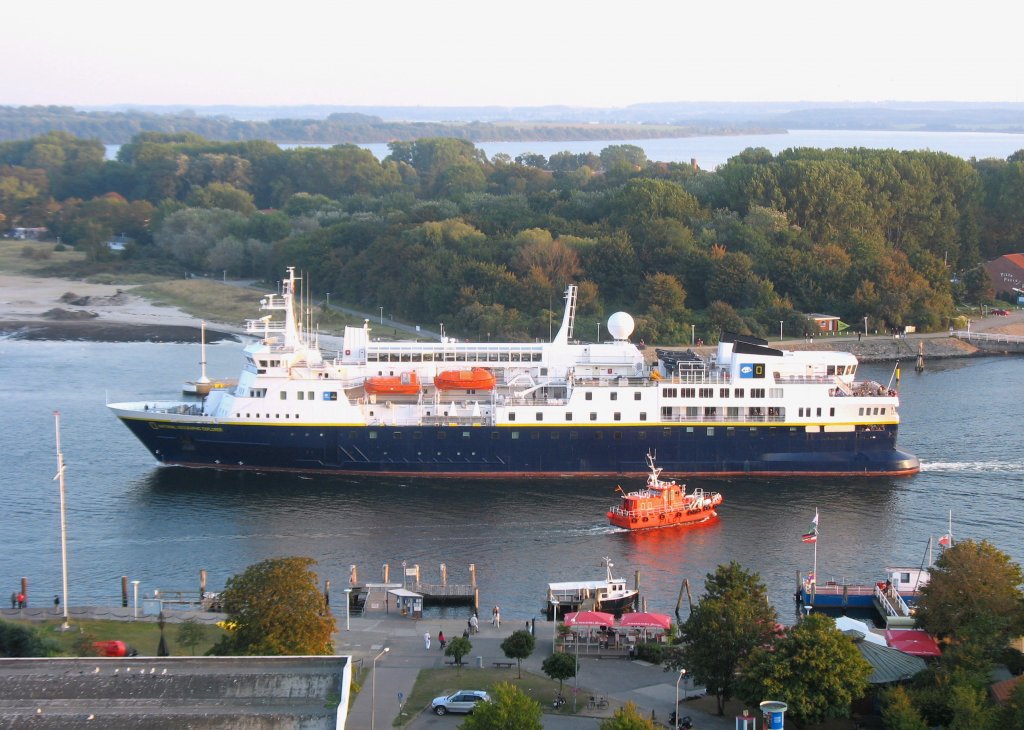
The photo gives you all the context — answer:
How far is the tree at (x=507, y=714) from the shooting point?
2428 centimetres

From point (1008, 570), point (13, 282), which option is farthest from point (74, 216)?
point (1008, 570)

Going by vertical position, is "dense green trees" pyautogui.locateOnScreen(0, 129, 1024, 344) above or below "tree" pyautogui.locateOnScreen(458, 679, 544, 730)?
above

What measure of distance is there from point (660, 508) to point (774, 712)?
659 inches

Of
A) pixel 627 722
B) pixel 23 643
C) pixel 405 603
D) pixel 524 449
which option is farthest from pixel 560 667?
pixel 524 449

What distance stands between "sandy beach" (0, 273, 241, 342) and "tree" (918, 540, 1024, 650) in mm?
52791

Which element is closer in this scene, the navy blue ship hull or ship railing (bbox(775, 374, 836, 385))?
the navy blue ship hull

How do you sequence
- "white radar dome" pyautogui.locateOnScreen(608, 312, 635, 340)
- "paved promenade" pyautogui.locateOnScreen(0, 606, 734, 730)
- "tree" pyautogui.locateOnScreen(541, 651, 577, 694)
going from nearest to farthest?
1. "paved promenade" pyautogui.locateOnScreen(0, 606, 734, 730)
2. "tree" pyautogui.locateOnScreen(541, 651, 577, 694)
3. "white radar dome" pyautogui.locateOnScreen(608, 312, 635, 340)

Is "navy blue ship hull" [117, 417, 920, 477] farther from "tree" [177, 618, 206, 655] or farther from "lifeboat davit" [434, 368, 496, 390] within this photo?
"tree" [177, 618, 206, 655]

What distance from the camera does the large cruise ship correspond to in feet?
156

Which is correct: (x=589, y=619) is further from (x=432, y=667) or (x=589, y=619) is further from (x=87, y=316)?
(x=87, y=316)

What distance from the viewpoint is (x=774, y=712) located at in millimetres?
24797

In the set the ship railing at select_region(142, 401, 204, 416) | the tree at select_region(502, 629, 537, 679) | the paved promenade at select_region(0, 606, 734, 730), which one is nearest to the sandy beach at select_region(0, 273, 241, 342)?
the ship railing at select_region(142, 401, 204, 416)

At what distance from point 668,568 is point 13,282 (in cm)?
7164

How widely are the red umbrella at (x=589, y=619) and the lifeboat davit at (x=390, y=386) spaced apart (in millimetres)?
17630
